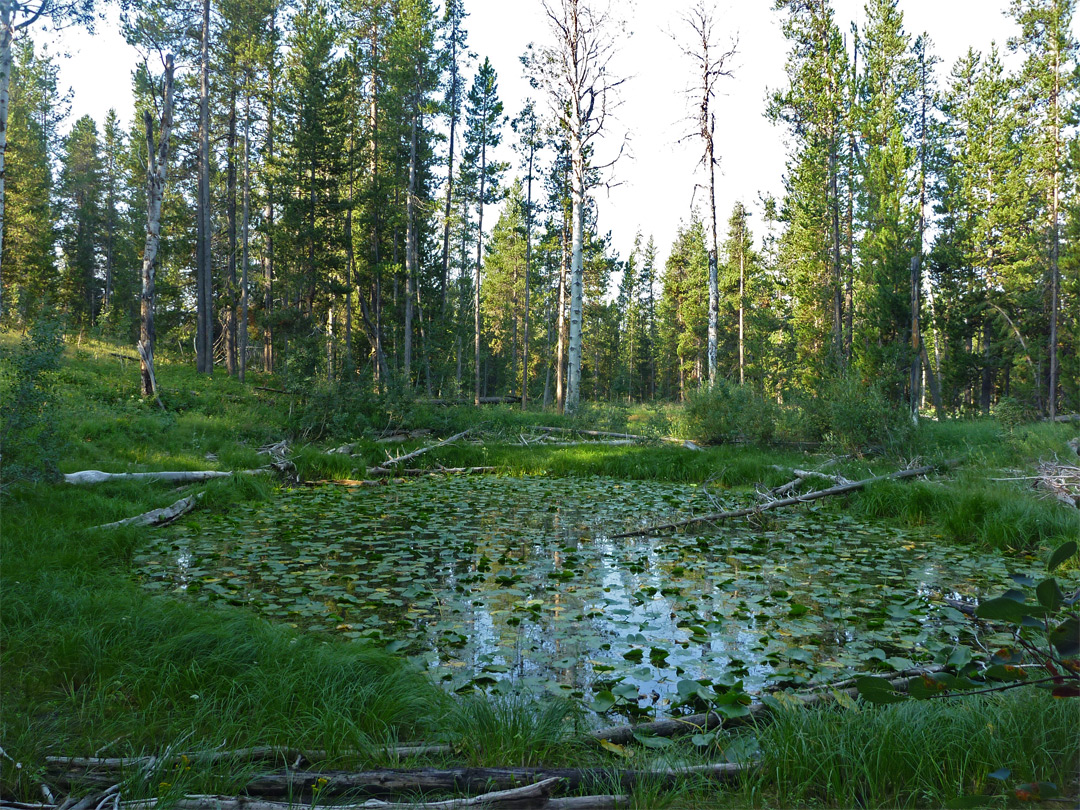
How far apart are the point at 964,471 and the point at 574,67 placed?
55.8ft

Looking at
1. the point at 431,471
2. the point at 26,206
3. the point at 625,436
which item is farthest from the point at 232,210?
the point at 625,436

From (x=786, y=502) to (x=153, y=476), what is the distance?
29.5ft

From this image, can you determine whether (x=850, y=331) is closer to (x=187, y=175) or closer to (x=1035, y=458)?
(x=1035, y=458)

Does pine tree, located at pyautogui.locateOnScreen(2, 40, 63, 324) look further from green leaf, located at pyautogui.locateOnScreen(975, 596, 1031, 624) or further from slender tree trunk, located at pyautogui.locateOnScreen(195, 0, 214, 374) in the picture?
green leaf, located at pyautogui.locateOnScreen(975, 596, 1031, 624)

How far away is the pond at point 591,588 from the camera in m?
3.72

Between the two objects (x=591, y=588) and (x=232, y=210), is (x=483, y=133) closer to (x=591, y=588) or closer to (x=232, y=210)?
(x=232, y=210)

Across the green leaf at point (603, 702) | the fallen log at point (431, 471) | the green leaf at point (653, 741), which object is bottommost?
the green leaf at point (603, 702)

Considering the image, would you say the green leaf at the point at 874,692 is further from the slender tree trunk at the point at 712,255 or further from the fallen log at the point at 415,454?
the slender tree trunk at the point at 712,255

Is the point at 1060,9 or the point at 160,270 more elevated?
the point at 1060,9

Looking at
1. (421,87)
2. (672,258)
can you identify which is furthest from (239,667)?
(672,258)

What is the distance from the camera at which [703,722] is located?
2924 mm

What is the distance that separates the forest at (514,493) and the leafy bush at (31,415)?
4cm

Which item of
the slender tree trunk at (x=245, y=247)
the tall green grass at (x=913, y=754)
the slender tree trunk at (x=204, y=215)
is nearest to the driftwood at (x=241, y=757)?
the tall green grass at (x=913, y=754)

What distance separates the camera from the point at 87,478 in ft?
24.6
